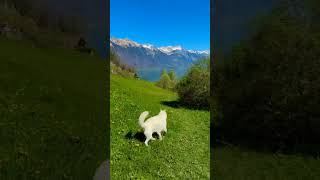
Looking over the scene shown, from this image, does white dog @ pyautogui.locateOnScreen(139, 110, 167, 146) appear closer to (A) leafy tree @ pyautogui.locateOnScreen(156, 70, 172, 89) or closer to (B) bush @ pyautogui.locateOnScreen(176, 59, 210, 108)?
(B) bush @ pyautogui.locateOnScreen(176, 59, 210, 108)

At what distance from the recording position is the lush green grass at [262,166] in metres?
16.5

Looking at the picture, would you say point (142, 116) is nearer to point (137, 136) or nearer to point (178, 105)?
point (137, 136)

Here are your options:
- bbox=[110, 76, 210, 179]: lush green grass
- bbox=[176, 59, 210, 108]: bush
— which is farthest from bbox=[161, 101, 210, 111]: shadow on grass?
bbox=[110, 76, 210, 179]: lush green grass

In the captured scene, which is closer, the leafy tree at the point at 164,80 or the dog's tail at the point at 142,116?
the dog's tail at the point at 142,116

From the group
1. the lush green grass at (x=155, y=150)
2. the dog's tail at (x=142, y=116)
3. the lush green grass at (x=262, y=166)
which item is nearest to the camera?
the lush green grass at (x=262, y=166)
